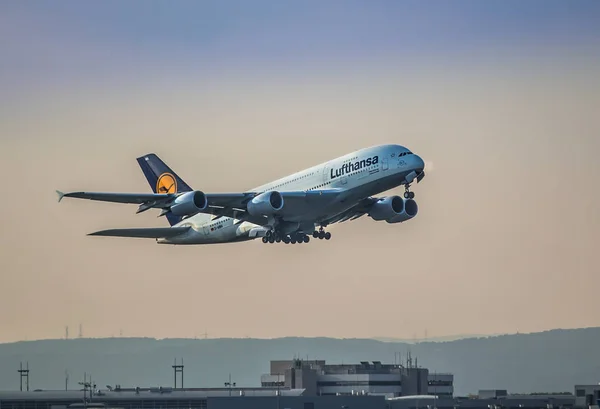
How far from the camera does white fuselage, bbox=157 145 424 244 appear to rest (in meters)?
104

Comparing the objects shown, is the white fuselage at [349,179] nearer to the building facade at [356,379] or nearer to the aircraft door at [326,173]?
the aircraft door at [326,173]

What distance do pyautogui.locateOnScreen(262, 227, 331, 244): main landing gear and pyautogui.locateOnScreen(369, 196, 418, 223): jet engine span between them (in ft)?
13.9

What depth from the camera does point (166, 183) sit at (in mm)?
125938

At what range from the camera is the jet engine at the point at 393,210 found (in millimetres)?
113000

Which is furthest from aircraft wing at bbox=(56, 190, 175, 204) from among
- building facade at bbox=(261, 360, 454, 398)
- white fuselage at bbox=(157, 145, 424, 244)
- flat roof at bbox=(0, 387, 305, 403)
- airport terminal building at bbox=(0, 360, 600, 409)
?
building facade at bbox=(261, 360, 454, 398)

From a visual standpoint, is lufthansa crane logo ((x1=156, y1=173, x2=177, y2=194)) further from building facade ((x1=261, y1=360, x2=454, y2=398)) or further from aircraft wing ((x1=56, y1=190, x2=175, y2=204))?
building facade ((x1=261, y1=360, x2=454, y2=398))

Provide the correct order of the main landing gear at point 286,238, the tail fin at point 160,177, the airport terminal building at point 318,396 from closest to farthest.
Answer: the main landing gear at point 286,238 → the tail fin at point 160,177 → the airport terminal building at point 318,396

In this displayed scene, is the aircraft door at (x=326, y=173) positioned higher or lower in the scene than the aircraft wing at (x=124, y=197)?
higher

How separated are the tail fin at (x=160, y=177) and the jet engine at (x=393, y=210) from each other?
19.3 m

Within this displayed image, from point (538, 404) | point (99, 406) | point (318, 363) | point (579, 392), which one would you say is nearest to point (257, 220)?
point (99, 406)

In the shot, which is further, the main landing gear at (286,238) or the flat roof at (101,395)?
the flat roof at (101,395)

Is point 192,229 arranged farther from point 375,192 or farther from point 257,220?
point 375,192

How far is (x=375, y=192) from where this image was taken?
10550 cm

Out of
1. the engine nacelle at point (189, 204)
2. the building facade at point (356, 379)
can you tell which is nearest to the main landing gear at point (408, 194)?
the engine nacelle at point (189, 204)
